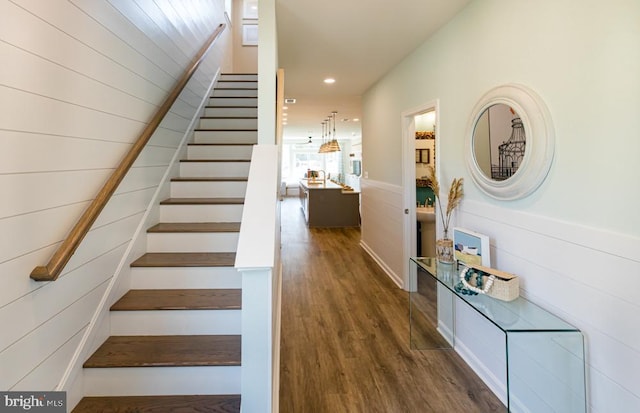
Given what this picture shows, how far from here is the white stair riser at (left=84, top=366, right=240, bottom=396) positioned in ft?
5.40

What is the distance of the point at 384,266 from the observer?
4.62m

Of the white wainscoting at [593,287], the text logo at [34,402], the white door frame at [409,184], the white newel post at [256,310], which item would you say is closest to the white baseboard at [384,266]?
the white door frame at [409,184]

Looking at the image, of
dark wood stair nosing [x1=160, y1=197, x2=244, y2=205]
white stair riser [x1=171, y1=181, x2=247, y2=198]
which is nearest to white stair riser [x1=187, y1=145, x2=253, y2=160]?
white stair riser [x1=171, y1=181, x2=247, y2=198]

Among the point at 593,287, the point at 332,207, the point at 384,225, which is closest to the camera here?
the point at 593,287

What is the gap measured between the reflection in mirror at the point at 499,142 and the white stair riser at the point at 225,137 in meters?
2.28

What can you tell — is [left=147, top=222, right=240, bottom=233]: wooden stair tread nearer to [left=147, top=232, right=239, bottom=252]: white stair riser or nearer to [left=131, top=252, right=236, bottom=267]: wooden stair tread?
[left=147, top=232, right=239, bottom=252]: white stair riser

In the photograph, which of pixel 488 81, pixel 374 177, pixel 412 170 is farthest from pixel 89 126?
pixel 374 177

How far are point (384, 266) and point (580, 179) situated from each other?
331 cm

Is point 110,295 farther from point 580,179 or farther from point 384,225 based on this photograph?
point 384,225

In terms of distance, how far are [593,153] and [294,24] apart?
2345mm

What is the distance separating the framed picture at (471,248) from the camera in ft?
6.78

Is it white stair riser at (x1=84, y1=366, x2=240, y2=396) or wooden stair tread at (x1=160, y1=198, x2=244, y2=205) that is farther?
wooden stair tread at (x1=160, y1=198, x2=244, y2=205)

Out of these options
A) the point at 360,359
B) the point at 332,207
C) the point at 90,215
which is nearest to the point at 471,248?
the point at 360,359

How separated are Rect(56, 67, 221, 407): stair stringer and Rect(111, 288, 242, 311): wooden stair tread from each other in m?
0.07
